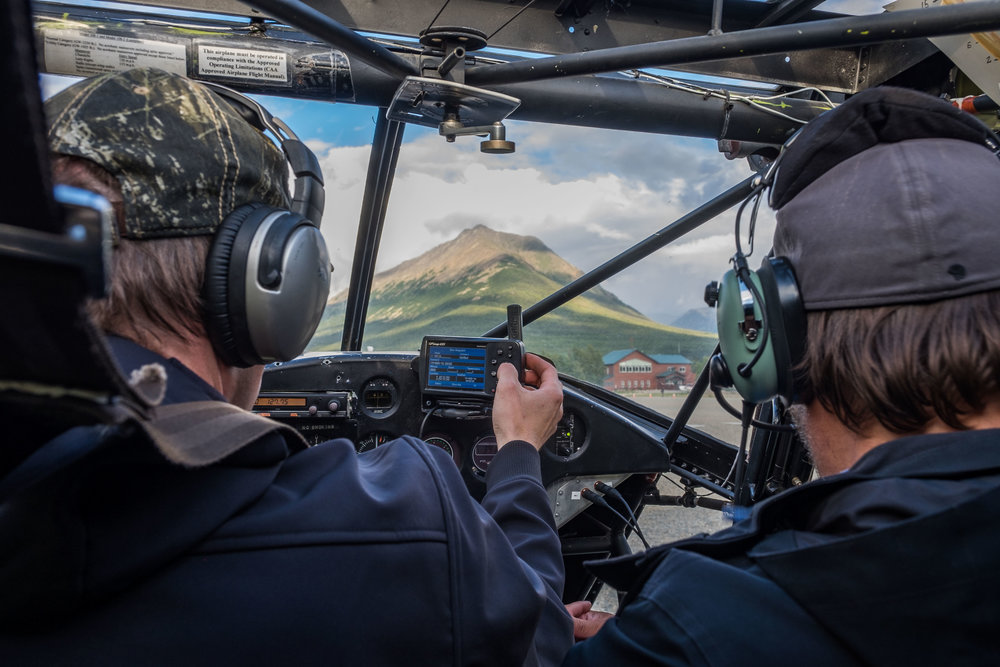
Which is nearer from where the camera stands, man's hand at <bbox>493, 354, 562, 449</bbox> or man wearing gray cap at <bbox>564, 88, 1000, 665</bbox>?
man wearing gray cap at <bbox>564, 88, 1000, 665</bbox>

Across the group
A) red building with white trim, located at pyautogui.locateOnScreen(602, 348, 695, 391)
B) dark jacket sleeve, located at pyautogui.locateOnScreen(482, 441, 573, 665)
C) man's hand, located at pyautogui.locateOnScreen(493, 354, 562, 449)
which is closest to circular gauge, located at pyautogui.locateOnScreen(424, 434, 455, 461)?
red building with white trim, located at pyautogui.locateOnScreen(602, 348, 695, 391)

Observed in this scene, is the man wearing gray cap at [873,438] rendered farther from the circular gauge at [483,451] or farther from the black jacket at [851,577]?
the circular gauge at [483,451]

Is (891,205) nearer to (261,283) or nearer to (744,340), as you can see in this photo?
(744,340)

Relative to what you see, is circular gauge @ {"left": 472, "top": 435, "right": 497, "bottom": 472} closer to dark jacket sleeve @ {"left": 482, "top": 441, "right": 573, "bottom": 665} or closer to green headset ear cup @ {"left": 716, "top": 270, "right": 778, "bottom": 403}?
dark jacket sleeve @ {"left": 482, "top": 441, "right": 573, "bottom": 665}

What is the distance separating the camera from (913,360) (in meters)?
0.79

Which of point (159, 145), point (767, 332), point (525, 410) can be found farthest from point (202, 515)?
point (525, 410)

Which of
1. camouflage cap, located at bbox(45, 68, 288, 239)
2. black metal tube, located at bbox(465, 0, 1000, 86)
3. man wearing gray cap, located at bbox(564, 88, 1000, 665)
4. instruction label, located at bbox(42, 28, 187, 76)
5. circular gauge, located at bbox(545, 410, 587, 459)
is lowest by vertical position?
circular gauge, located at bbox(545, 410, 587, 459)

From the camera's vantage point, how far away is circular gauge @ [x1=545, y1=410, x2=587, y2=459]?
238cm

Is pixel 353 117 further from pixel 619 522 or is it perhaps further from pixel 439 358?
pixel 619 522

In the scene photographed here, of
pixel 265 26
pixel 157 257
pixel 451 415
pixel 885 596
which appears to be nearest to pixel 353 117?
pixel 265 26

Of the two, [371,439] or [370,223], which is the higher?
[370,223]

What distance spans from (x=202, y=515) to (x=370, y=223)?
1949mm

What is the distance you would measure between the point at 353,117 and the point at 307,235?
1.40 meters

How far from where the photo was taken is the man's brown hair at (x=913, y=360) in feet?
2.52
